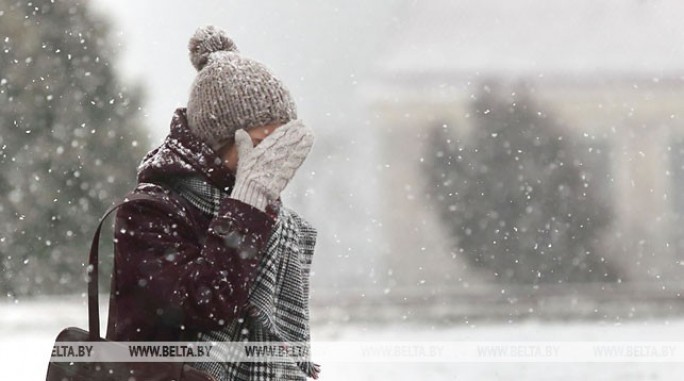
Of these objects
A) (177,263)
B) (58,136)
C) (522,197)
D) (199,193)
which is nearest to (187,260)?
(177,263)

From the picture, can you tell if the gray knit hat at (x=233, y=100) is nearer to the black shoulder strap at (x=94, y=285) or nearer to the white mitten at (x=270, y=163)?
the white mitten at (x=270, y=163)

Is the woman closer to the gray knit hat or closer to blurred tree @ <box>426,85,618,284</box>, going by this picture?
the gray knit hat

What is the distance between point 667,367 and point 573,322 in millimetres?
3016

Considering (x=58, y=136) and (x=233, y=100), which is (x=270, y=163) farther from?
(x=58, y=136)

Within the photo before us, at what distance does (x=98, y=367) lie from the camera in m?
1.88

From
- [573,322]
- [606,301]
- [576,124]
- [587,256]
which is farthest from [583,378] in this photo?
[576,124]

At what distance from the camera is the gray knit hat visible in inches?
80.5

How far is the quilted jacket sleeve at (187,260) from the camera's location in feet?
6.13

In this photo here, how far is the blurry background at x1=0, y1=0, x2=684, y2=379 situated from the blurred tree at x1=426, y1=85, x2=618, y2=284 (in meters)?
0.04

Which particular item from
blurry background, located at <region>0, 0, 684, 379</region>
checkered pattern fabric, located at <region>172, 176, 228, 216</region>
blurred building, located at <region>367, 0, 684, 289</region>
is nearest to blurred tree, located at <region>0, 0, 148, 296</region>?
blurry background, located at <region>0, 0, 684, 379</region>

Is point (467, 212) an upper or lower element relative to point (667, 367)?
upper

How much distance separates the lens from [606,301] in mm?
12281

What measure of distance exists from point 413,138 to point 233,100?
18059 mm

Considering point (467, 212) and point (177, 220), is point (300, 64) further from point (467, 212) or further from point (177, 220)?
point (177, 220)
